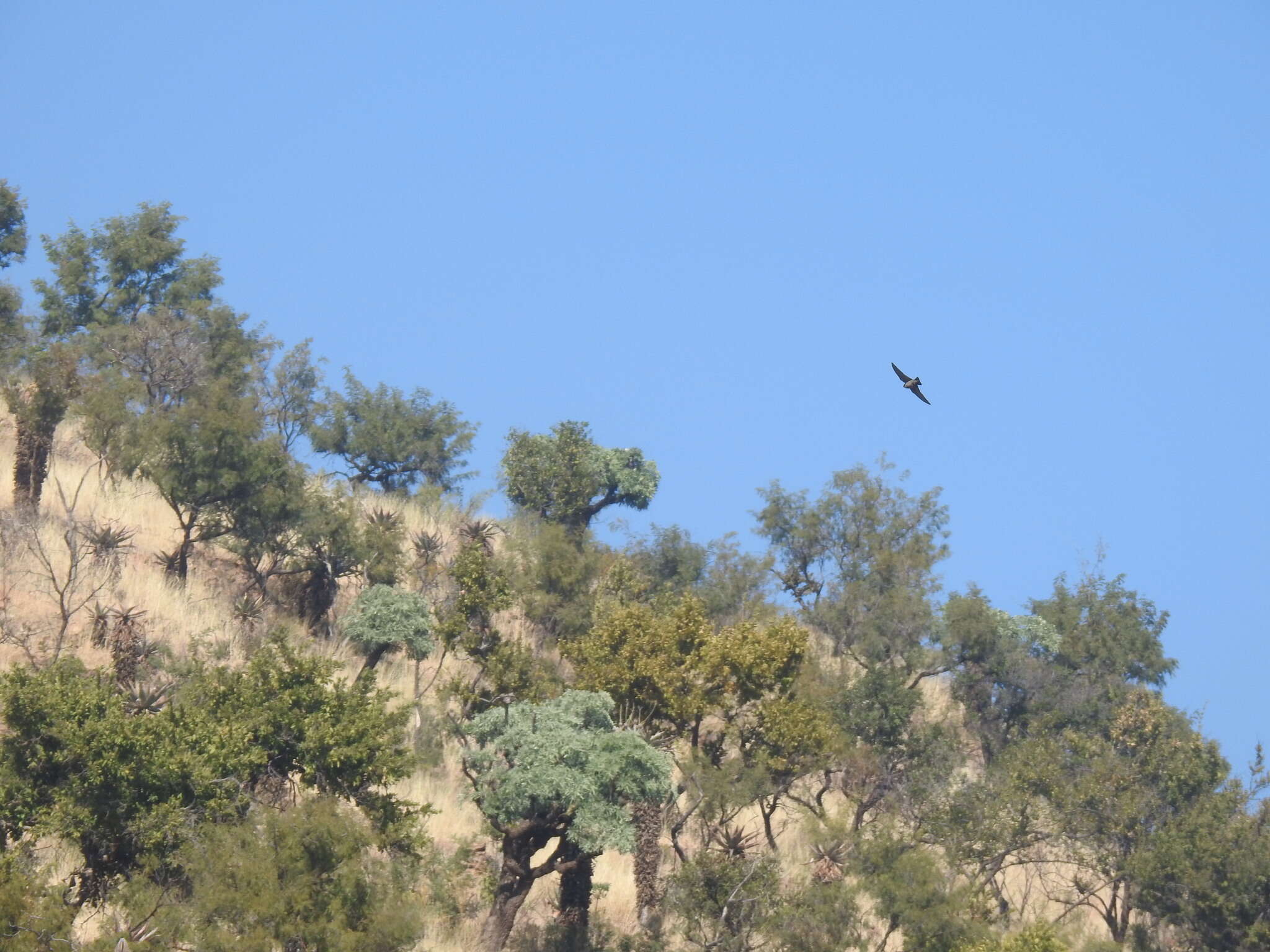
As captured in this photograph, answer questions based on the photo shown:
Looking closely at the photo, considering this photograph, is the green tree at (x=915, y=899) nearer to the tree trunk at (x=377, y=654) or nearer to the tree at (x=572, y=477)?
the tree trunk at (x=377, y=654)

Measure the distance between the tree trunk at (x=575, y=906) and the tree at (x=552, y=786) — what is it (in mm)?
172

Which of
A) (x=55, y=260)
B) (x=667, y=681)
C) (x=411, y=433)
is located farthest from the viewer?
(x=55, y=260)

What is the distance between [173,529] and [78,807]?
22.6 m

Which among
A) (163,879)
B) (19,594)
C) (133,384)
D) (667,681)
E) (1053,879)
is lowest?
(163,879)

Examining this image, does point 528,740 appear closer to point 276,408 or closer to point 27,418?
point 27,418

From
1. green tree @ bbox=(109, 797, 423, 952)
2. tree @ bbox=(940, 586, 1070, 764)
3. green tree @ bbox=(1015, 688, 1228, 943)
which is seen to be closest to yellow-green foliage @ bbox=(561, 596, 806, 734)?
green tree @ bbox=(1015, 688, 1228, 943)

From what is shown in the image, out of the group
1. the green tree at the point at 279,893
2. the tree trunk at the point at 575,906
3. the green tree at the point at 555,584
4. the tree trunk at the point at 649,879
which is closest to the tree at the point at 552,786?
the tree trunk at the point at 575,906

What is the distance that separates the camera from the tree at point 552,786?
3020 cm

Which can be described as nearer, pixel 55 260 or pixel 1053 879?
pixel 1053 879

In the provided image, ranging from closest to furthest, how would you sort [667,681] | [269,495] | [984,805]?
[667,681] < [984,805] < [269,495]

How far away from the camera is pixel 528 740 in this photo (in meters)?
30.9

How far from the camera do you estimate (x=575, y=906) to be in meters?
32.5

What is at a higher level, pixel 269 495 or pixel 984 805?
pixel 269 495

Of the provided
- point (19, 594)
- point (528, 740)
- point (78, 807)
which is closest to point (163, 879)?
point (78, 807)
